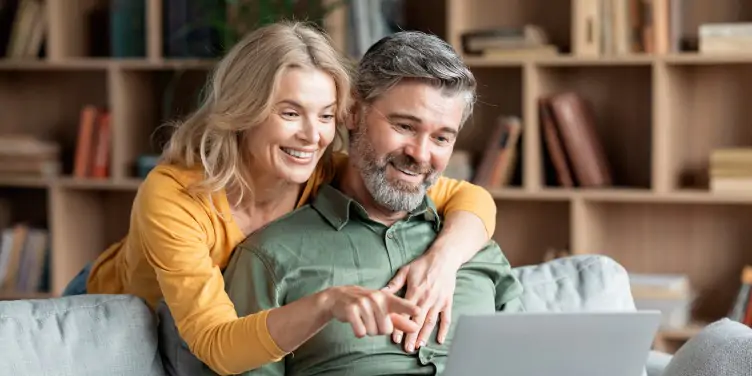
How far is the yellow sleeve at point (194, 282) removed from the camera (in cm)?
184

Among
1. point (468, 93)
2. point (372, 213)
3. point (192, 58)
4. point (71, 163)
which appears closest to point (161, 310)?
point (372, 213)

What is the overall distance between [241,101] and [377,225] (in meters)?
0.35

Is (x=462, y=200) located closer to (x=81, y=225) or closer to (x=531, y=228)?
(x=531, y=228)

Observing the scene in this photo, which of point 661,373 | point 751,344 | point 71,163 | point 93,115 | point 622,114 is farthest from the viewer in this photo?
point 71,163

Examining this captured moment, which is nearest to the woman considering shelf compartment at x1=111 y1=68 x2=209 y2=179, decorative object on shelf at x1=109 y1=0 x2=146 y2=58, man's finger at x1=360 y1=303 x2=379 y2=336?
man's finger at x1=360 y1=303 x2=379 y2=336

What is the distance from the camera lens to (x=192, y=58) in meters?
4.02

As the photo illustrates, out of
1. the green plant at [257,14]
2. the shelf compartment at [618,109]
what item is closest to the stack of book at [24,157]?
the green plant at [257,14]

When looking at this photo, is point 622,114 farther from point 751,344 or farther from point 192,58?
point 751,344

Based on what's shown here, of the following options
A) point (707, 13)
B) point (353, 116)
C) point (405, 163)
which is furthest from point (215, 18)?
point (405, 163)

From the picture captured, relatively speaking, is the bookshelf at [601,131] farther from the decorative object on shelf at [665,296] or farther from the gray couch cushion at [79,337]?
the gray couch cushion at [79,337]

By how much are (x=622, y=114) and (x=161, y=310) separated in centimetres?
215

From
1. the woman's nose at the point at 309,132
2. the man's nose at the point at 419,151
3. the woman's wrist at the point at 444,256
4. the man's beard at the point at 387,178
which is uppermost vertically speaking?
the woman's nose at the point at 309,132

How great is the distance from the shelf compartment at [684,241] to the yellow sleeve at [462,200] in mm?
1434

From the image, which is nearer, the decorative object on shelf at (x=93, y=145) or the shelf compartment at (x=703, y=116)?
the shelf compartment at (x=703, y=116)
